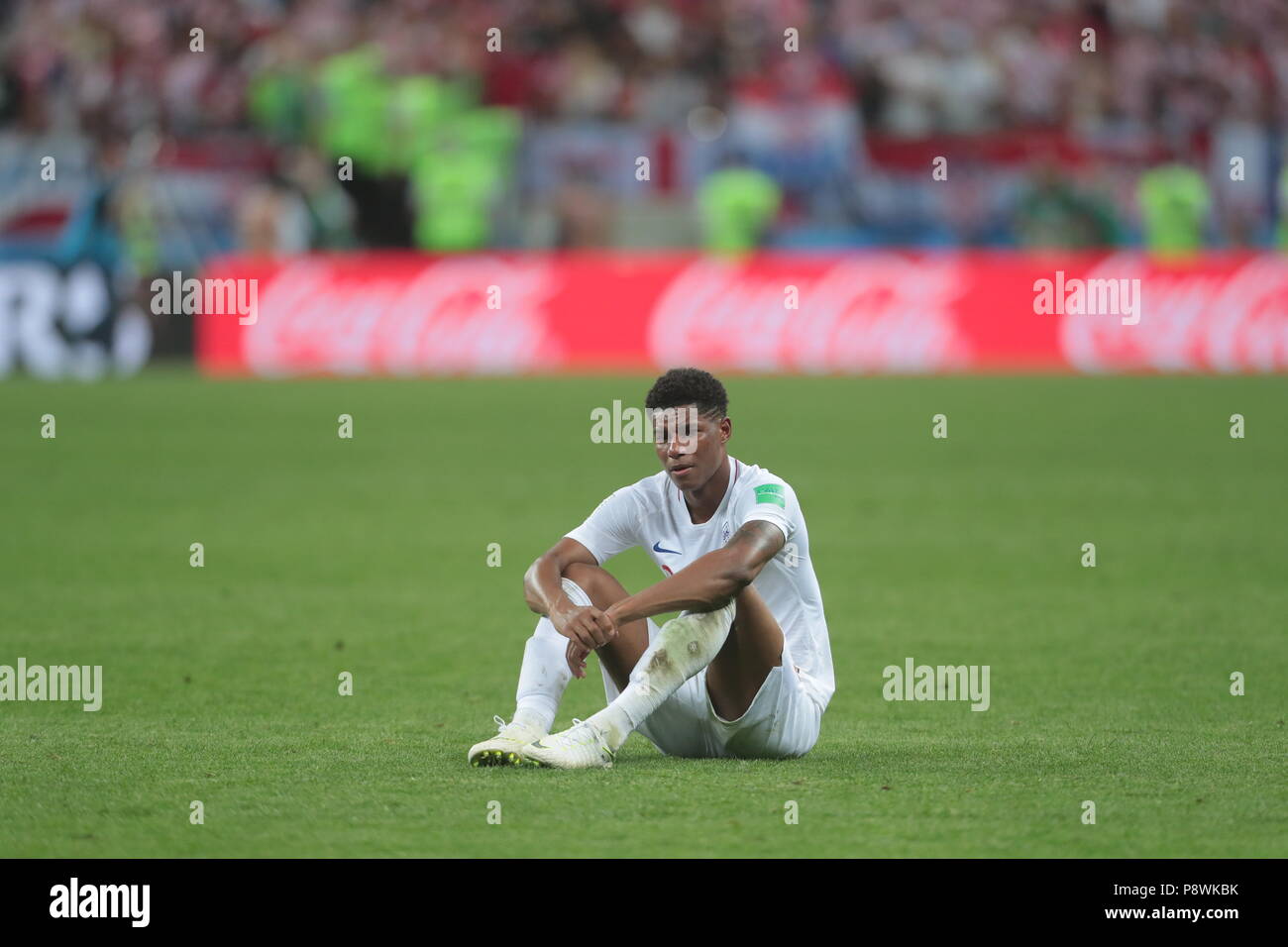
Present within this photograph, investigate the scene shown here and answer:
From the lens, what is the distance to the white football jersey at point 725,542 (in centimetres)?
727

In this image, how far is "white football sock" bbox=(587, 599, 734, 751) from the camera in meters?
6.85

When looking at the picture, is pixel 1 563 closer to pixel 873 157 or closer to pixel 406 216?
pixel 406 216

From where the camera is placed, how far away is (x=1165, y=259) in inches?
1077

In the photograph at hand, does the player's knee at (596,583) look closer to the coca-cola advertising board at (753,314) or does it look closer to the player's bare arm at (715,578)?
the player's bare arm at (715,578)

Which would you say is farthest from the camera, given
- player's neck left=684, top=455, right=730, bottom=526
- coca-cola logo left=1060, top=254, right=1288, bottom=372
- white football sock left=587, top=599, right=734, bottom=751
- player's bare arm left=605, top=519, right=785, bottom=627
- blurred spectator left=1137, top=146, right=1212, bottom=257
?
blurred spectator left=1137, top=146, right=1212, bottom=257

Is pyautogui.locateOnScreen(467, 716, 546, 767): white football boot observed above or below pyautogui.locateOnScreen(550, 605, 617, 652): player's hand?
below

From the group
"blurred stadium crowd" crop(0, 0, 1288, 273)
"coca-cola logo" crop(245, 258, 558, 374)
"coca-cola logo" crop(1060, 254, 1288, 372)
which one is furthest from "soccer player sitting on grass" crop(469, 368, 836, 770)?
"coca-cola logo" crop(1060, 254, 1288, 372)

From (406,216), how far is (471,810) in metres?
23.5

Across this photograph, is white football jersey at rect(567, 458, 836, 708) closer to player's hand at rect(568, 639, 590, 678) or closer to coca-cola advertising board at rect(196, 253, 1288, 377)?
player's hand at rect(568, 639, 590, 678)

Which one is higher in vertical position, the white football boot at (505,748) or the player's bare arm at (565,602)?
the player's bare arm at (565,602)

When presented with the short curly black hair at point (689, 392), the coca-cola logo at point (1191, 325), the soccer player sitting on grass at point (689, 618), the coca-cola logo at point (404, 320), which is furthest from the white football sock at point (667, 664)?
the coca-cola logo at point (1191, 325)

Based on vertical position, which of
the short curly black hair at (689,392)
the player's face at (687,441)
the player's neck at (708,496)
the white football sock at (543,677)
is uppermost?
the short curly black hair at (689,392)

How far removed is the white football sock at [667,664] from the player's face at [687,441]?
502 mm

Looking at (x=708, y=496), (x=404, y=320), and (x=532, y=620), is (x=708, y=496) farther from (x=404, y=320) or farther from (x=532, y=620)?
(x=404, y=320)
